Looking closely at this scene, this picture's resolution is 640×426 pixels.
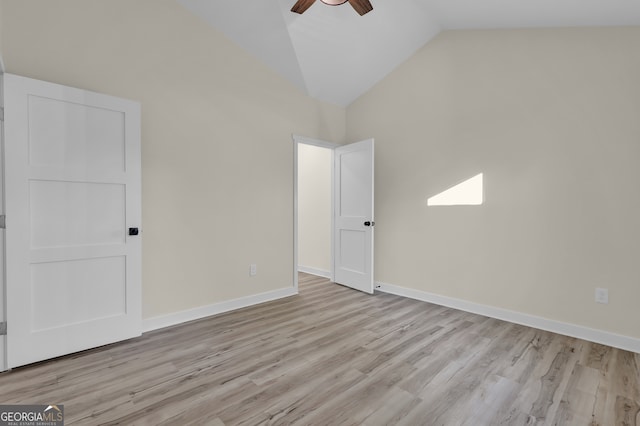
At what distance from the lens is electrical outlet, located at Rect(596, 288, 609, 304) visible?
2693 millimetres

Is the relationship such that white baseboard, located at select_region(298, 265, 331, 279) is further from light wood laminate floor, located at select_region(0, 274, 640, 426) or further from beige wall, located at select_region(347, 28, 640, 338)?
light wood laminate floor, located at select_region(0, 274, 640, 426)

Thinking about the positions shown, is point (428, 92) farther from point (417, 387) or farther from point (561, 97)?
point (417, 387)

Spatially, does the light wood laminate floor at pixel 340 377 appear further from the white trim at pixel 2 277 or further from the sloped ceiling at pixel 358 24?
the sloped ceiling at pixel 358 24

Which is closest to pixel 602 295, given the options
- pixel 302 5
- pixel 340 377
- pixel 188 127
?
pixel 340 377

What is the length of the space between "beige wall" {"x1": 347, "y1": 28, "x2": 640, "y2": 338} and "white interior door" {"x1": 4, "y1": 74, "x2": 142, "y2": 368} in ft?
10.2

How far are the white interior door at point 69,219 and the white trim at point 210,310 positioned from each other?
23 centimetres

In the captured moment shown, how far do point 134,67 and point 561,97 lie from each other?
3.94 m

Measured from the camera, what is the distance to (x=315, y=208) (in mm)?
5422

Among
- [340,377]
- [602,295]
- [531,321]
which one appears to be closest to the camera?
[340,377]

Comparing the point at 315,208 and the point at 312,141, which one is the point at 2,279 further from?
the point at 315,208

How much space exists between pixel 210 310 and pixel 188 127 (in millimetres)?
1914

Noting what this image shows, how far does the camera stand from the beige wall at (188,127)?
8.21 ft

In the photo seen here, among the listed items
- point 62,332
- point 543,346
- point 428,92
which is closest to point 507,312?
point 543,346

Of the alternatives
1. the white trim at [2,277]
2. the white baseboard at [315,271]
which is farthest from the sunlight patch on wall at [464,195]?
the white trim at [2,277]
